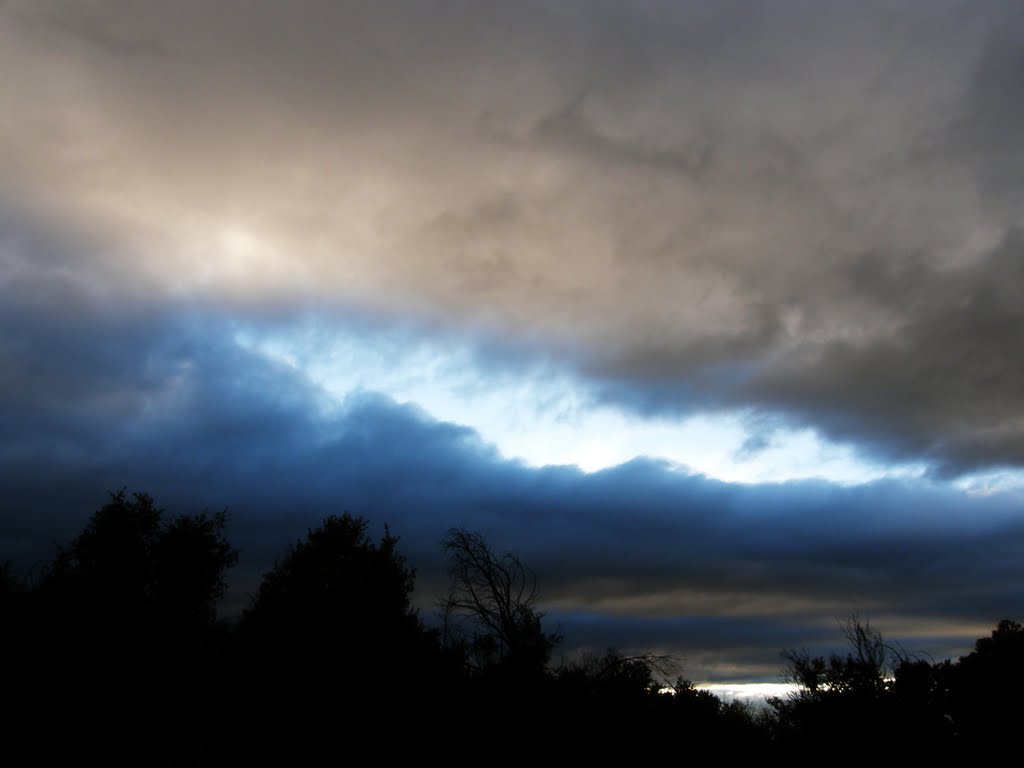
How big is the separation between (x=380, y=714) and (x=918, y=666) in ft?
160

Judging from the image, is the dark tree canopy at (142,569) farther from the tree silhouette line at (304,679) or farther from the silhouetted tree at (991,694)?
the silhouetted tree at (991,694)

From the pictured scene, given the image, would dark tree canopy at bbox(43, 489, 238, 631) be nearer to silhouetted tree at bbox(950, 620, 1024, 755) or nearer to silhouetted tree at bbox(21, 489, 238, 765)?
silhouetted tree at bbox(21, 489, 238, 765)

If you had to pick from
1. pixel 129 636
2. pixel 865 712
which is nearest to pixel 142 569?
pixel 129 636

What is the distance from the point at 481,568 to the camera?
34.3 m

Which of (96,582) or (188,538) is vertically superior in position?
(188,538)

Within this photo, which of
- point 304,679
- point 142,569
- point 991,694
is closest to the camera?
point 304,679

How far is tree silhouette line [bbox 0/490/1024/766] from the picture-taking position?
2734 centimetres

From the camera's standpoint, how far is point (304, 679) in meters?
29.7

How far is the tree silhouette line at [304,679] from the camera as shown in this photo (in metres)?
27.3

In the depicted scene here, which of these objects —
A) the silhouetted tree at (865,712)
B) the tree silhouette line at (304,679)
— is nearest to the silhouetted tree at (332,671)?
the tree silhouette line at (304,679)

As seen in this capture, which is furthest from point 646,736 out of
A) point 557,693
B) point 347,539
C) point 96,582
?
point 96,582

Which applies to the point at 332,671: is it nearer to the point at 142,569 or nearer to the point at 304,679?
the point at 304,679

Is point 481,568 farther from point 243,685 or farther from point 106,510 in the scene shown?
point 106,510

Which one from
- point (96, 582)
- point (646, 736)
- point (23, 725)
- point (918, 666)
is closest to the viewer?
point (23, 725)
